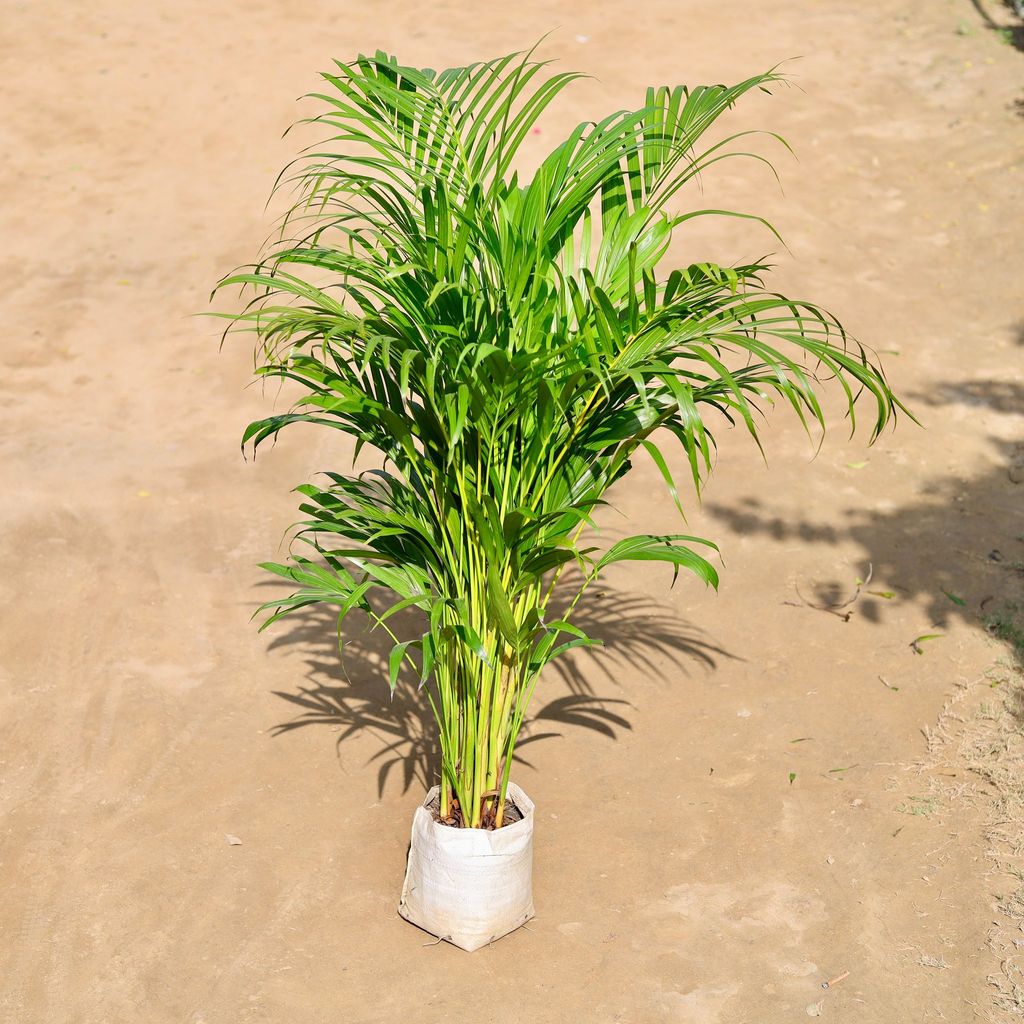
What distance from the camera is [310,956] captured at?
3.89 metres

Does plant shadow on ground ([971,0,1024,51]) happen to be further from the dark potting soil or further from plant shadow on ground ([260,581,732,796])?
the dark potting soil

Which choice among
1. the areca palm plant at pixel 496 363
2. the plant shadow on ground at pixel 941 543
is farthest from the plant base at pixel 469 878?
the plant shadow on ground at pixel 941 543

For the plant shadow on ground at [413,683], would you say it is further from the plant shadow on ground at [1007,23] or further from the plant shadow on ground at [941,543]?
the plant shadow on ground at [1007,23]

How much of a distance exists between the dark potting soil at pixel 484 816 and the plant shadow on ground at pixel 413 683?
56 cm

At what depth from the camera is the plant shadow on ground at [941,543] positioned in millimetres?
5445

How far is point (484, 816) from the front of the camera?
12.8 ft

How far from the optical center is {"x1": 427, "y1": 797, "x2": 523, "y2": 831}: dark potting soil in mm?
3896

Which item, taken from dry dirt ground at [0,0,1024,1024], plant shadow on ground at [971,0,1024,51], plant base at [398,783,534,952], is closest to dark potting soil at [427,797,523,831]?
plant base at [398,783,534,952]

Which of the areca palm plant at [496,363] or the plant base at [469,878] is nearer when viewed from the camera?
the areca palm plant at [496,363]

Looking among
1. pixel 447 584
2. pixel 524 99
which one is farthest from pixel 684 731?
pixel 524 99

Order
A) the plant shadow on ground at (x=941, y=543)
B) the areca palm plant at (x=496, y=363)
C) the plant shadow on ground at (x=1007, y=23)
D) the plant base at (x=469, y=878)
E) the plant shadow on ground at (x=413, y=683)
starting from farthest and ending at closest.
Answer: the plant shadow on ground at (x=1007, y=23)
the plant shadow on ground at (x=941, y=543)
the plant shadow on ground at (x=413, y=683)
the plant base at (x=469, y=878)
the areca palm plant at (x=496, y=363)

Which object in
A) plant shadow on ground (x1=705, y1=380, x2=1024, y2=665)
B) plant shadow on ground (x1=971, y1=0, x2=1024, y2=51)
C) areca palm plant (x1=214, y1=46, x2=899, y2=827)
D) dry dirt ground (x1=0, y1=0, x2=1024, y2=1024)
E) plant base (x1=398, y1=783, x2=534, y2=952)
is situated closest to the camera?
areca palm plant (x1=214, y1=46, x2=899, y2=827)

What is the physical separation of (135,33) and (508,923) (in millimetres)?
9371

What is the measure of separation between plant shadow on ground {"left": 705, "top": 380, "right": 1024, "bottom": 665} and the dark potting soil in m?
2.03
